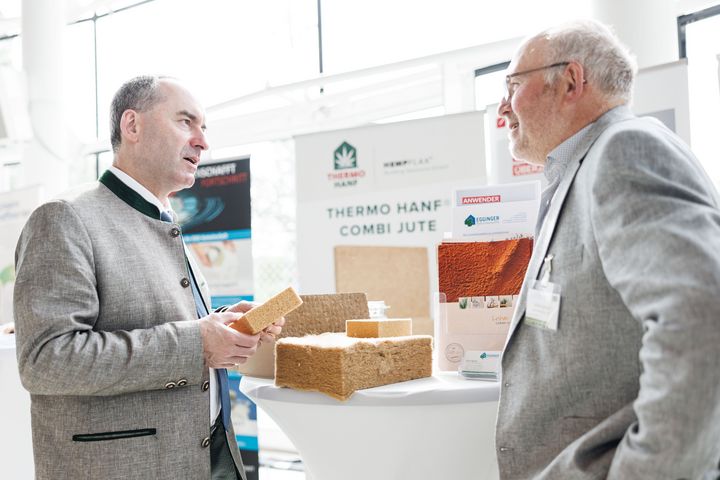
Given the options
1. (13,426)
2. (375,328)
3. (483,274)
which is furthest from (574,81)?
(13,426)

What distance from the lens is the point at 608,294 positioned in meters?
1.28

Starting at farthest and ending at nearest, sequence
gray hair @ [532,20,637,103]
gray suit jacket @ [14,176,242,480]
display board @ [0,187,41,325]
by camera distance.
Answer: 1. display board @ [0,187,41,325]
2. gray suit jacket @ [14,176,242,480]
3. gray hair @ [532,20,637,103]

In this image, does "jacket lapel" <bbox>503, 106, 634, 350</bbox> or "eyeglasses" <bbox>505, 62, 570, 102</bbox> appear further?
"eyeglasses" <bbox>505, 62, 570, 102</bbox>

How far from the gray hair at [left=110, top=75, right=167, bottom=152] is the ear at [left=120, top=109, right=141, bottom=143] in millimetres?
21

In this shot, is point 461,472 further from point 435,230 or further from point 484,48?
point 484,48

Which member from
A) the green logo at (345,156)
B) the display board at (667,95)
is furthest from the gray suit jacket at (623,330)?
the green logo at (345,156)

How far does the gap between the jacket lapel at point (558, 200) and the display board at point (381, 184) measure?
2.52m

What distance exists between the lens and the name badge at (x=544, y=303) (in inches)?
53.1

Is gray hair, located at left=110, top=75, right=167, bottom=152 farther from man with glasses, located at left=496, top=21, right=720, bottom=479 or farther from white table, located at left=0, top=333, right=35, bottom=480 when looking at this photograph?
white table, located at left=0, top=333, right=35, bottom=480

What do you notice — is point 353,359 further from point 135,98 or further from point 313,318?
point 135,98

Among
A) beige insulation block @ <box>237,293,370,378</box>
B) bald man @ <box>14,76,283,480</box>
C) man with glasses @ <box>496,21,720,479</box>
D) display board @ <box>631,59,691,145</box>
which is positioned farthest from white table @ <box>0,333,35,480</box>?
display board @ <box>631,59,691,145</box>

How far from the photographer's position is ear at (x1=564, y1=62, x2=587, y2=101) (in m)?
1.57

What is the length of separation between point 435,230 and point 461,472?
8.34 feet

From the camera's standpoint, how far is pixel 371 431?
165cm
